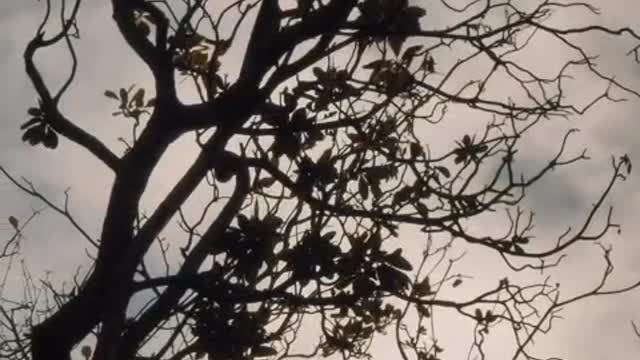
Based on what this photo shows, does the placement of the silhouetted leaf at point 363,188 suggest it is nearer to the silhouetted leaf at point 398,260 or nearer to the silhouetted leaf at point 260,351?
the silhouetted leaf at point 398,260

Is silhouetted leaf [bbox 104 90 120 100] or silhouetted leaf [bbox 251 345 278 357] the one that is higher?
silhouetted leaf [bbox 104 90 120 100]

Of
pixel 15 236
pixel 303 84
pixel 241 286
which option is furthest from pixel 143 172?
pixel 15 236

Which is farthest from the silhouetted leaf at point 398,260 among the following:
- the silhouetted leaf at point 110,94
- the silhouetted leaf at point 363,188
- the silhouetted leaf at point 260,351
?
the silhouetted leaf at point 110,94

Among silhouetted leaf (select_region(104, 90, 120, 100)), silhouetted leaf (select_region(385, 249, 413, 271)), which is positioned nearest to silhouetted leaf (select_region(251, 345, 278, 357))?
silhouetted leaf (select_region(385, 249, 413, 271))

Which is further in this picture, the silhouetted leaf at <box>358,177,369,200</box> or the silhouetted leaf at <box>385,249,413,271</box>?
the silhouetted leaf at <box>358,177,369,200</box>

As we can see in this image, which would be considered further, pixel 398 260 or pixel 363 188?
pixel 363 188

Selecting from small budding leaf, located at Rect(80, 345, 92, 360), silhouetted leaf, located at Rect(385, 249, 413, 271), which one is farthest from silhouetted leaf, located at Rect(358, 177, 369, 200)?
small budding leaf, located at Rect(80, 345, 92, 360)

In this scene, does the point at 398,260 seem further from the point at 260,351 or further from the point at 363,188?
the point at 260,351

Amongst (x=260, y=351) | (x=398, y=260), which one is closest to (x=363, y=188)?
(x=398, y=260)

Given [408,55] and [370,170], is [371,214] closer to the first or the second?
[370,170]

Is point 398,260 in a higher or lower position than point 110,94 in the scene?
lower

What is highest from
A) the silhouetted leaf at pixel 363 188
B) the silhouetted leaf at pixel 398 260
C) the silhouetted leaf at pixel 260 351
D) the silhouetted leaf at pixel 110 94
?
the silhouetted leaf at pixel 110 94

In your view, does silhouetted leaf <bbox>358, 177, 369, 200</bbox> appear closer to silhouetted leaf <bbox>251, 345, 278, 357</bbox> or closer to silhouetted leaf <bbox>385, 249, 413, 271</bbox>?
silhouetted leaf <bbox>385, 249, 413, 271</bbox>

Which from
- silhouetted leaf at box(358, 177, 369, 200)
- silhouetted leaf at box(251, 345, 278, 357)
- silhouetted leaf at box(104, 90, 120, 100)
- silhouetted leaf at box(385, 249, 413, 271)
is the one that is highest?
silhouetted leaf at box(104, 90, 120, 100)
